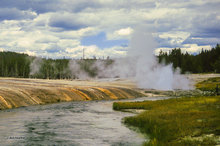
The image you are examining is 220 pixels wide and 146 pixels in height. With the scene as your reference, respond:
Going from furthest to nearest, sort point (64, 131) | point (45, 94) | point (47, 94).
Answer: point (47, 94) → point (45, 94) → point (64, 131)

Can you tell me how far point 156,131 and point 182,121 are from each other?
2321mm

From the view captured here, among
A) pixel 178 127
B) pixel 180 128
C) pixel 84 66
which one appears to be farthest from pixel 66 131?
pixel 84 66

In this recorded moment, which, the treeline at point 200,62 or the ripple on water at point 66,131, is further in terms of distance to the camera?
the treeline at point 200,62

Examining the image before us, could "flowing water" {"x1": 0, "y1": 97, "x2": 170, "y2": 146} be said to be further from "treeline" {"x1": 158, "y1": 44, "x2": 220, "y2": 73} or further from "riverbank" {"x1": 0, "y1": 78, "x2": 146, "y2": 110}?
"treeline" {"x1": 158, "y1": 44, "x2": 220, "y2": 73}

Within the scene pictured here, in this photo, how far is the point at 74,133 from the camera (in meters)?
20.7

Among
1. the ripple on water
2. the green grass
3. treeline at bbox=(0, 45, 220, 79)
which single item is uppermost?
treeline at bbox=(0, 45, 220, 79)

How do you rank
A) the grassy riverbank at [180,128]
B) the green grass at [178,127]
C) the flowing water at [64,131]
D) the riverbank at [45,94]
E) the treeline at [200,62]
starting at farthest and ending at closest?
the treeline at [200,62], the riverbank at [45,94], the flowing water at [64,131], the green grass at [178,127], the grassy riverbank at [180,128]

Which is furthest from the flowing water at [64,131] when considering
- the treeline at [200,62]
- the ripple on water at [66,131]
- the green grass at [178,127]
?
the treeline at [200,62]

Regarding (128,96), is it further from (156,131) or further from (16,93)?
(156,131)

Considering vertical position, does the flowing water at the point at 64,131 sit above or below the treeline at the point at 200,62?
below

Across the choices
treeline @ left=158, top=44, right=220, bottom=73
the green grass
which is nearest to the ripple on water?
the green grass

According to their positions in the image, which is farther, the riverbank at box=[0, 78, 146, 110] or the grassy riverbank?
the riverbank at box=[0, 78, 146, 110]

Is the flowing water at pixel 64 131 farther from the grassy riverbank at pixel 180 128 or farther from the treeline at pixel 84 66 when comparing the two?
the treeline at pixel 84 66

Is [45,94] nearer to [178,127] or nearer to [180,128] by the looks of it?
[178,127]
